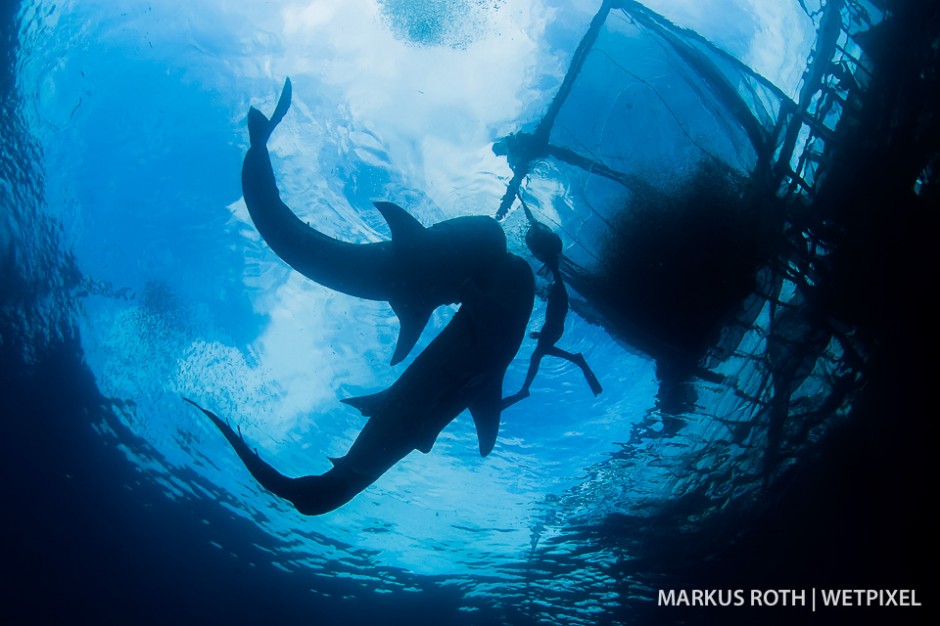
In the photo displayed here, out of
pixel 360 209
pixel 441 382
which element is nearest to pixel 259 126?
pixel 441 382

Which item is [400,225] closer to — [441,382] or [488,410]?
[441,382]

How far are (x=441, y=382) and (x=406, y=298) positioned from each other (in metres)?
1.01

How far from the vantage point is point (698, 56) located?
5883 millimetres

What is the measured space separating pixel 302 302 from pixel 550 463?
7.39 meters

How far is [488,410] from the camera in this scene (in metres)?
5.47

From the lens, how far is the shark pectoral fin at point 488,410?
5.31 metres

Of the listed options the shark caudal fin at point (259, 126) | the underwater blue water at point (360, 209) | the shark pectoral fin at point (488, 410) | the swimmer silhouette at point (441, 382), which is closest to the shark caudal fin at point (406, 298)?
the swimmer silhouette at point (441, 382)

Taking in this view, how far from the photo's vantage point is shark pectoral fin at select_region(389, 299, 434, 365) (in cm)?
496

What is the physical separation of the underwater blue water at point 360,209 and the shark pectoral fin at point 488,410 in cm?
251

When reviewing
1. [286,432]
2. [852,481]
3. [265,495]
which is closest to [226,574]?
[265,495]

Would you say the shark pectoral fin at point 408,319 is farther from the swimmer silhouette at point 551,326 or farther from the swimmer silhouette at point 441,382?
the swimmer silhouette at point 551,326

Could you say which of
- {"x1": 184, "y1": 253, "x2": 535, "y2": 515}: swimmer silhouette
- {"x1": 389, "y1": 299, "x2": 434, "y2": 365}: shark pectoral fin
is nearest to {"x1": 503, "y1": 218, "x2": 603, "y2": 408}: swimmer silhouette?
{"x1": 184, "y1": 253, "x2": 535, "y2": 515}: swimmer silhouette

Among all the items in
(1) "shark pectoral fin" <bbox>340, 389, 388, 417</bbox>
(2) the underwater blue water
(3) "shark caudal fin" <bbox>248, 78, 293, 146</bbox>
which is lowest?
(1) "shark pectoral fin" <bbox>340, 389, 388, 417</bbox>

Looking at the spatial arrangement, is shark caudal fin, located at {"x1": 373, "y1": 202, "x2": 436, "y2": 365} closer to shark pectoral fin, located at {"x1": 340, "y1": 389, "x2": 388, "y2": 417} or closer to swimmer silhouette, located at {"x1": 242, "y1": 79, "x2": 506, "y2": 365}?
swimmer silhouette, located at {"x1": 242, "y1": 79, "x2": 506, "y2": 365}
